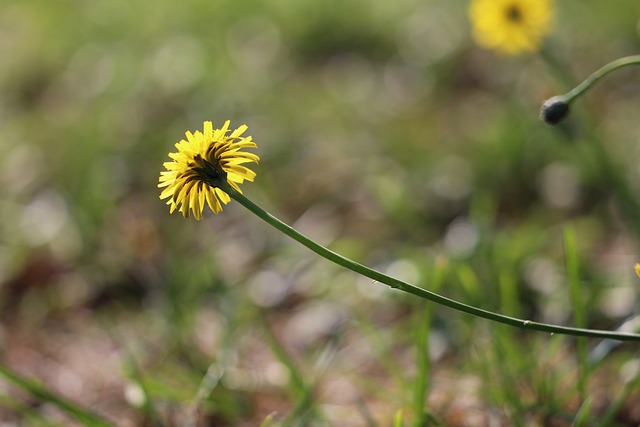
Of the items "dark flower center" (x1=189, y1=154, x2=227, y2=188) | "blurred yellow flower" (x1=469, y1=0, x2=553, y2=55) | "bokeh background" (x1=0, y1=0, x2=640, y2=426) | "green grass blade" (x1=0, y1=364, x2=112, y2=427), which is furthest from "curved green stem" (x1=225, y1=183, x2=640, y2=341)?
"blurred yellow flower" (x1=469, y1=0, x2=553, y2=55)

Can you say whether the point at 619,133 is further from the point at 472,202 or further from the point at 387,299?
the point at 387,299

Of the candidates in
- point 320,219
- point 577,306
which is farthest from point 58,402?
point 320,219

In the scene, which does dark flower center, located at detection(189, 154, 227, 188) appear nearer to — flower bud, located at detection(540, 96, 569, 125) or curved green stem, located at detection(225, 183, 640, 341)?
curved green stem, located at detection(225, 183, 640, 341)

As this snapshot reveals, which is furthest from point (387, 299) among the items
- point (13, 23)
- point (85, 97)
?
point (13, 23)

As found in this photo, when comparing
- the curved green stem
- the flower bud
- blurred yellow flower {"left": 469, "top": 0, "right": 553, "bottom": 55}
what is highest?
blurred yellow flower {"left": 469, "top": 0, "right": 553, "bottom": 55}

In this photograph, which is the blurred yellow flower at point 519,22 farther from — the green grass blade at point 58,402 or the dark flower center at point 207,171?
the green grass blade at point 58,402

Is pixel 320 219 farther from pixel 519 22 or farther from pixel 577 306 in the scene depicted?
pixel 577 306

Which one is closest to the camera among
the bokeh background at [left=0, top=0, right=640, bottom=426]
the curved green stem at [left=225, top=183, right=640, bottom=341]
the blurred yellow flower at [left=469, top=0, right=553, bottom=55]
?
the curved green stem at [left=225, top=183, right=640, bottom=341]
